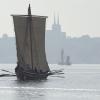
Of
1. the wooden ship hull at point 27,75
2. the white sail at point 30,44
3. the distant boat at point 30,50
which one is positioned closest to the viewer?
the wooden ship hull at point 27,75

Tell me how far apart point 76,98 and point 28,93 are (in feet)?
29.7

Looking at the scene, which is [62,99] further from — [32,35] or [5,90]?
[32,35]

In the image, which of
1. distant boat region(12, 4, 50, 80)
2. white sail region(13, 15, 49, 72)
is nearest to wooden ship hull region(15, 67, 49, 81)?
distant boat region(12, 4, 50, 80)

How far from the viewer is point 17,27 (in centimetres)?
9681

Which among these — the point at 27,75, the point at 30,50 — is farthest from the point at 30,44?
the point at 27,75

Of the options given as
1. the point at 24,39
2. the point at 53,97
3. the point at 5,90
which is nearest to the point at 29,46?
the point at 24,39

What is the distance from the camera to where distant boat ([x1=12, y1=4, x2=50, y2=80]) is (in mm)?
94125

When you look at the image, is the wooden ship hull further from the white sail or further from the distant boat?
the white sail

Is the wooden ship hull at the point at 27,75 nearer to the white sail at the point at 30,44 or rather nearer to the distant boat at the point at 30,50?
the distant boat at the point at 30,50

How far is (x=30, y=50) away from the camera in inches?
3787

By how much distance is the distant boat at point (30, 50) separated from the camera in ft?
309

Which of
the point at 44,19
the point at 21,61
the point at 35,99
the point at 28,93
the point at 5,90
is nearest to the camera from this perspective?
the point at 35,99

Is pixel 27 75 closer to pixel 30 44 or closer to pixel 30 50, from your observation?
pixel 30 50

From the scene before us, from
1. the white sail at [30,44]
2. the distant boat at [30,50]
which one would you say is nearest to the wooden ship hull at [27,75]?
the distant boat at [30,50]
